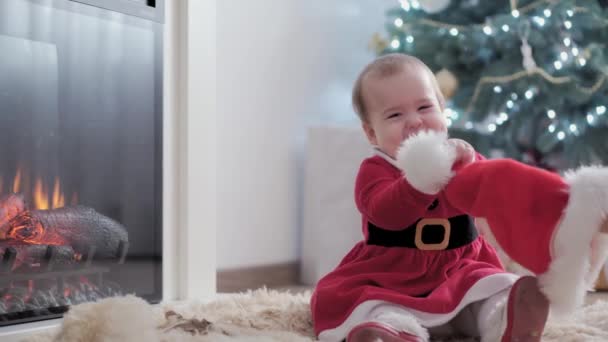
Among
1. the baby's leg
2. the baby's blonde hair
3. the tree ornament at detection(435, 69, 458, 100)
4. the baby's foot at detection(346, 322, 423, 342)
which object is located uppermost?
the tree ornament at detection(435, 69, 458, 100)

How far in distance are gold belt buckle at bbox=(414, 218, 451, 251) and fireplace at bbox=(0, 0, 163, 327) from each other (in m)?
0.69

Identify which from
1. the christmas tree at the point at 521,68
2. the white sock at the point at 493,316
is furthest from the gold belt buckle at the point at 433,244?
the christmas tree at the point at 521,68

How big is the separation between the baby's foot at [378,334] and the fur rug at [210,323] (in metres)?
0.15

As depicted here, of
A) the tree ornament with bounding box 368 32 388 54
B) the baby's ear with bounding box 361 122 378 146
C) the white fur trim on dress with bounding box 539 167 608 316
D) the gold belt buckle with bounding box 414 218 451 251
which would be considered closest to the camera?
the white fur trim on dress with bounding box 539 167 608 316

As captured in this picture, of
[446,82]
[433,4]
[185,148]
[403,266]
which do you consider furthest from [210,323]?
[433,4]

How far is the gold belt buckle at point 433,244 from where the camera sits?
121cm

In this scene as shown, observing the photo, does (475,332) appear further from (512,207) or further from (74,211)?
(74,211)

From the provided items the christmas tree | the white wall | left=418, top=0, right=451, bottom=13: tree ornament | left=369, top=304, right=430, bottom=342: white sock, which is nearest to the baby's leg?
left=369, top=304, right=430, bottom=342: white sock

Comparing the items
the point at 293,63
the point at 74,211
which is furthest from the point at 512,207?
the point at 293,63

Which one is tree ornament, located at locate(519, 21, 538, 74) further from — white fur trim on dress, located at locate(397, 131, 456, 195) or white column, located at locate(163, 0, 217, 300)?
white fur trim on dress, located at locate(397, 131, 456, 195)

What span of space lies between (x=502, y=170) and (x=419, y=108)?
0.33 meters

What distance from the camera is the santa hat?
87 cm

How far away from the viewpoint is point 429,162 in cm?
96

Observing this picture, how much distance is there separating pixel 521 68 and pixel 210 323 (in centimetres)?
138
